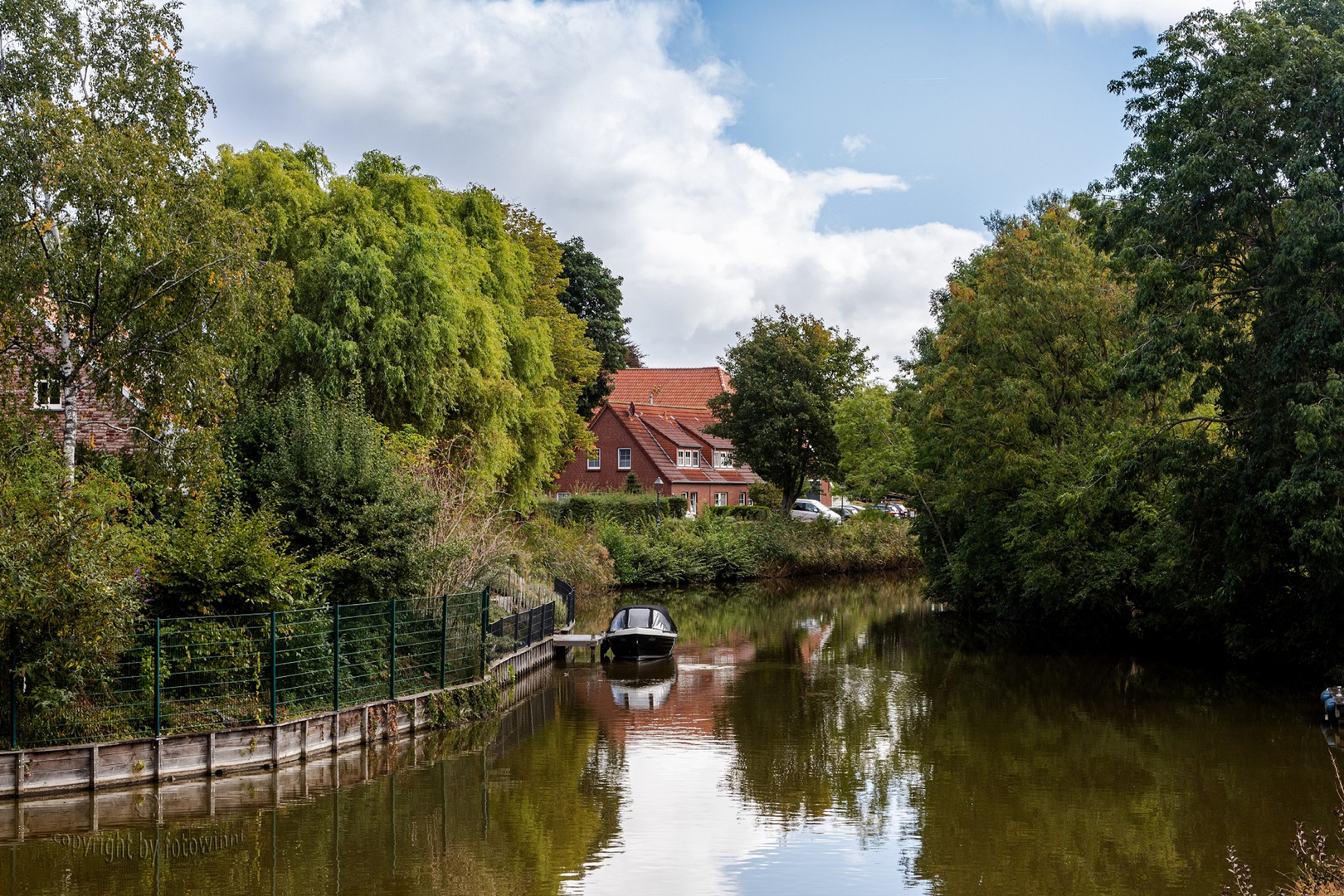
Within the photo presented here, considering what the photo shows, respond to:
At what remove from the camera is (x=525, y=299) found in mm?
43500

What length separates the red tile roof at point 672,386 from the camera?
76250mm

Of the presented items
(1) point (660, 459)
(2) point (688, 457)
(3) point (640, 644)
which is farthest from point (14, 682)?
(2) point (688, 457)

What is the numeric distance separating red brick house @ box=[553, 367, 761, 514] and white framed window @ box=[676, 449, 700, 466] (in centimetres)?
5

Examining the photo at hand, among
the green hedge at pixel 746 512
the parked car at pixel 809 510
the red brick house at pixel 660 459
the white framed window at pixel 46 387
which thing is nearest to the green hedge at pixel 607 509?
the green hedge at pixel 746 512

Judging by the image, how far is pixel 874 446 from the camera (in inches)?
1804

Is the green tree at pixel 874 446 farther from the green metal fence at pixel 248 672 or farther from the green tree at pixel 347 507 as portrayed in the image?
the green metal fence at pixel 248 672

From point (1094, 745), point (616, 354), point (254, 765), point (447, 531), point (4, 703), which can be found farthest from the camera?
point (616, 354)

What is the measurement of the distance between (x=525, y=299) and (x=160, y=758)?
3005 centimetres

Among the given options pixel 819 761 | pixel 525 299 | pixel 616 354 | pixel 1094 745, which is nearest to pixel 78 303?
pixel 819 761

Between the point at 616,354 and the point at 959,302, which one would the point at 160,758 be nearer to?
the point at 959,302

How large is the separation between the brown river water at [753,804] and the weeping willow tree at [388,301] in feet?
29.1

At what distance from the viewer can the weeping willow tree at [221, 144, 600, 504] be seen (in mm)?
27906

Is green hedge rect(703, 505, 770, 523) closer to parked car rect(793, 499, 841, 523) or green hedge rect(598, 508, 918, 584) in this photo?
green hedge rect(598, 508, 918, 584)

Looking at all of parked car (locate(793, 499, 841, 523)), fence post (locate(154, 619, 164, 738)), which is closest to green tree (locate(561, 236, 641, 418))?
parked car (locate(793, 499, 841, 523))
